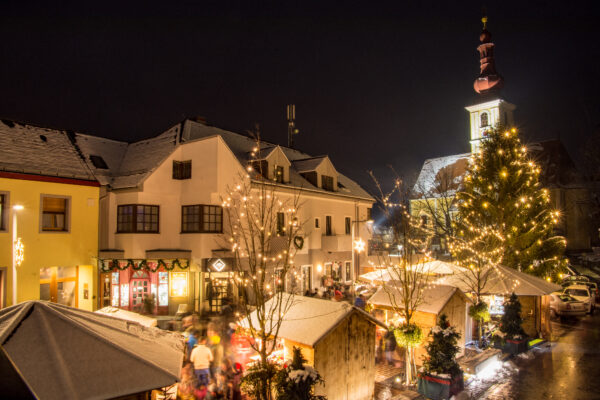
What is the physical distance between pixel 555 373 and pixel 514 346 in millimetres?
2014

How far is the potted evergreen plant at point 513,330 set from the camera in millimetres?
15250

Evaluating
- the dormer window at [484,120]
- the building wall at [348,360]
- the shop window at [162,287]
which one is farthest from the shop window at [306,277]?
the dormer window at [484,120]

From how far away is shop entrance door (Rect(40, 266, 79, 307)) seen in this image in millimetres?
18703

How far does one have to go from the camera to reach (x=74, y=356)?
5.11 metres

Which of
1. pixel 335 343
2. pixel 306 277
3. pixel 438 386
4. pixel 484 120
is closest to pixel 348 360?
pixel 335 343

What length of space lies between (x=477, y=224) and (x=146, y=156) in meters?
19.0

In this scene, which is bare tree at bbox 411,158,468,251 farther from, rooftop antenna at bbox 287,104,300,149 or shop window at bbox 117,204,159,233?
shop window at bbox 117,204,159,233

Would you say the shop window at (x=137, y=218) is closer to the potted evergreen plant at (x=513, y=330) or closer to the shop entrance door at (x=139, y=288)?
the shop entrance door at (x=139, y=288)

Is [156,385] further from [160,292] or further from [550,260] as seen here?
[550,260]

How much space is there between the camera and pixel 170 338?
296 inches

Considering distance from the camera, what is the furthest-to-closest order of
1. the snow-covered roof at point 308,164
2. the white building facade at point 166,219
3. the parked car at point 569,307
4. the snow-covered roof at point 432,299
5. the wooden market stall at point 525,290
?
1. the snow-covered roof at point 308,164
2. the parked car at point 569,307
3. the white building facade at point 166,219
4. the wooden market stall at point 525,290
5. the snow-covered roof at point 432,299

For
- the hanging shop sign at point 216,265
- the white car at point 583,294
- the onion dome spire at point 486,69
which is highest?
the onion dome spire at point 486,69

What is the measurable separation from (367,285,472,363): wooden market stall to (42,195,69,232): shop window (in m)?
14.6

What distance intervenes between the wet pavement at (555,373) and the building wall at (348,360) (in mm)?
3426
